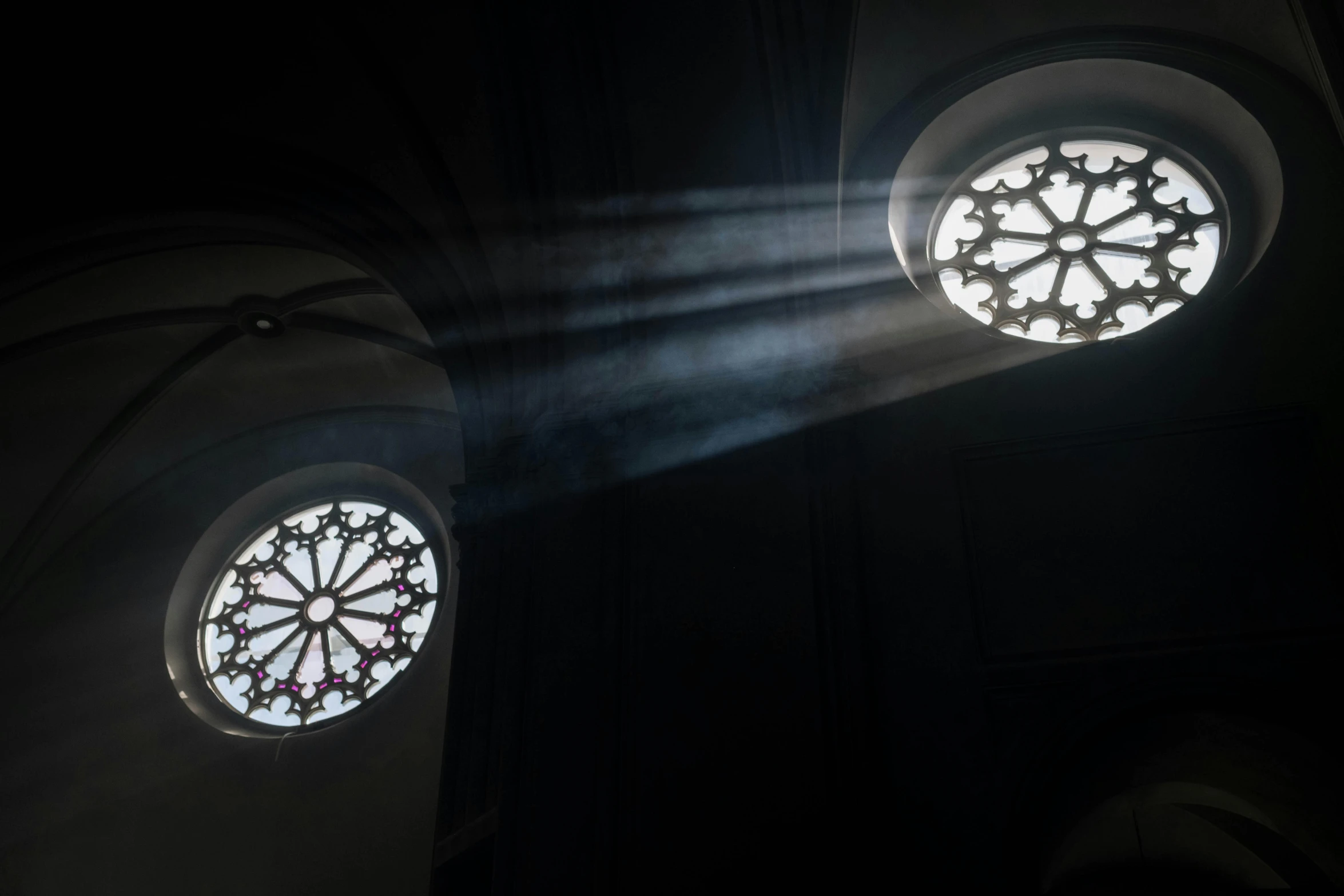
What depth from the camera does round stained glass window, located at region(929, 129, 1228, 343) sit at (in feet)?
19.0

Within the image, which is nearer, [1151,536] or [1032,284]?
[1151,536]

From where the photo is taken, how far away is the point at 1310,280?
5.15m

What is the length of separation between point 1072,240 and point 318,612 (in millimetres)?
6085

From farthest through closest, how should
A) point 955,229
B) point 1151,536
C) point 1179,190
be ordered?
1. point 955,229
2. point 1179,190
3. point 1151,536

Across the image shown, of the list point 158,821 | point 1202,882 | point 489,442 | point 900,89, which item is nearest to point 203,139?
point 489,442

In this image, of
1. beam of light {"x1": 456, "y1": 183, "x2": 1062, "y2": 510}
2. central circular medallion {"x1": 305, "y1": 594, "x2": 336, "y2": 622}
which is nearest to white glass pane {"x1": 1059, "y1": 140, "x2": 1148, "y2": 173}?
beam of light {"x1": 456, "y1": 183, "x2": 1062, "y2": 510}

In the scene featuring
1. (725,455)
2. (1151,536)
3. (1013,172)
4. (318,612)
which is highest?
(1013,172)

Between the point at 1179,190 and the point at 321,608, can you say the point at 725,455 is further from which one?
the point at 321,608

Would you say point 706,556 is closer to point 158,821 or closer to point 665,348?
point 665,348

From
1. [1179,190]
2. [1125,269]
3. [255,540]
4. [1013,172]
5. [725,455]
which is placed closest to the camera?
[725,455]

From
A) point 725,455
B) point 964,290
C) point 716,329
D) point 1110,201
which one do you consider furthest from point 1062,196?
point 725,455

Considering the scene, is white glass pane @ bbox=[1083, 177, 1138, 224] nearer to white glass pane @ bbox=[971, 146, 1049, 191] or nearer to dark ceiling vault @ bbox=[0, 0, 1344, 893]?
white glass pane @ bbox=[971, 146, 1049, 191]

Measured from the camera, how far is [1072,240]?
6.07m

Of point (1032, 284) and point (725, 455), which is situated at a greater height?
point (1032, 284)
